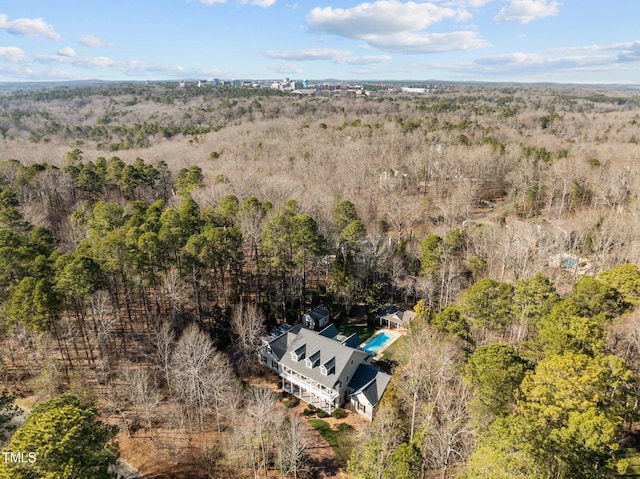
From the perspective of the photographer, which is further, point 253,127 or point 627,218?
point 253,127

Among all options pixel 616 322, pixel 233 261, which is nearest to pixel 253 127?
pixel 233 261

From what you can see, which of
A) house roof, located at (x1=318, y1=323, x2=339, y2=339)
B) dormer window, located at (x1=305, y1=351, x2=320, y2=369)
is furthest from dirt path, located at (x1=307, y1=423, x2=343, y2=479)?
house roof, located at (x1=318, y1=323, x2=339, y2=339)

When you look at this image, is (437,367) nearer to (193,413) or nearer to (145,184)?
(193,413)

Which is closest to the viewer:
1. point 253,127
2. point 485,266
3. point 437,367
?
point 437,367

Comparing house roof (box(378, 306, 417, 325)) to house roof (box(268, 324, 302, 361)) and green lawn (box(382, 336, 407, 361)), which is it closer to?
green lawn (box(382, 336, 407, 361))

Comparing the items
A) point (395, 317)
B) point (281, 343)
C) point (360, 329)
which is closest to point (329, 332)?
point (281, 343)

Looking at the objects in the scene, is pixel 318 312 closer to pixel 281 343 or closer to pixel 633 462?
pixel 281 343

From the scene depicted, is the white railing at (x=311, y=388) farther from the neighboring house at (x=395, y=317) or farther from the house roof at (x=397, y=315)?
the house roof at (x=397, y=315)
